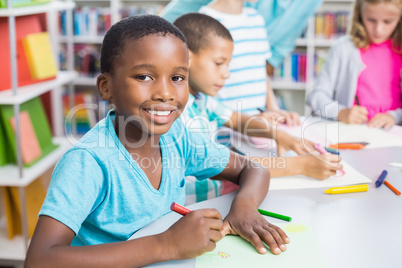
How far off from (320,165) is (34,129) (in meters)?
1.53

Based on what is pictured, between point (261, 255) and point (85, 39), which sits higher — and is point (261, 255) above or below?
below

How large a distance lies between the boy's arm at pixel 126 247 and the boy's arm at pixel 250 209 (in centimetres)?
9

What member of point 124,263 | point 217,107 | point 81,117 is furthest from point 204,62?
point 81,117

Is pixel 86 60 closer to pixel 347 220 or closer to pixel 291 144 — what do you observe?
pixel 291 144

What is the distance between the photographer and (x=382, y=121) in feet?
5.48

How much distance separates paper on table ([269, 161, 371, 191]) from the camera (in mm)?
1096

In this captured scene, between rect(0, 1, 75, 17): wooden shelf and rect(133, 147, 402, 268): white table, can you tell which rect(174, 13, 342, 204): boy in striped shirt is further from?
rect(0, 1, 75, 17): wooden shelf

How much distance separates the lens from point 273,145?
1483 mm

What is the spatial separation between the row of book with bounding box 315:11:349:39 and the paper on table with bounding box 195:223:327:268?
327 centimetres

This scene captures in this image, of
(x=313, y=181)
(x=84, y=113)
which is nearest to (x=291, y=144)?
(x=313, y=181)

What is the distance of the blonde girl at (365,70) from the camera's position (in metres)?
1.93

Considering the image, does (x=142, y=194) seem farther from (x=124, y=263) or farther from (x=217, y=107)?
(x=217, y=107)

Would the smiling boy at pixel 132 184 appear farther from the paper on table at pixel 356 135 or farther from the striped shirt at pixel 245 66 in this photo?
the striped shirt at pixel 245 66

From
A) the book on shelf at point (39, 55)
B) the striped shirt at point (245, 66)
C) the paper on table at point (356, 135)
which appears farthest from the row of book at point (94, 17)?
the paper on table at point (356, 135)
